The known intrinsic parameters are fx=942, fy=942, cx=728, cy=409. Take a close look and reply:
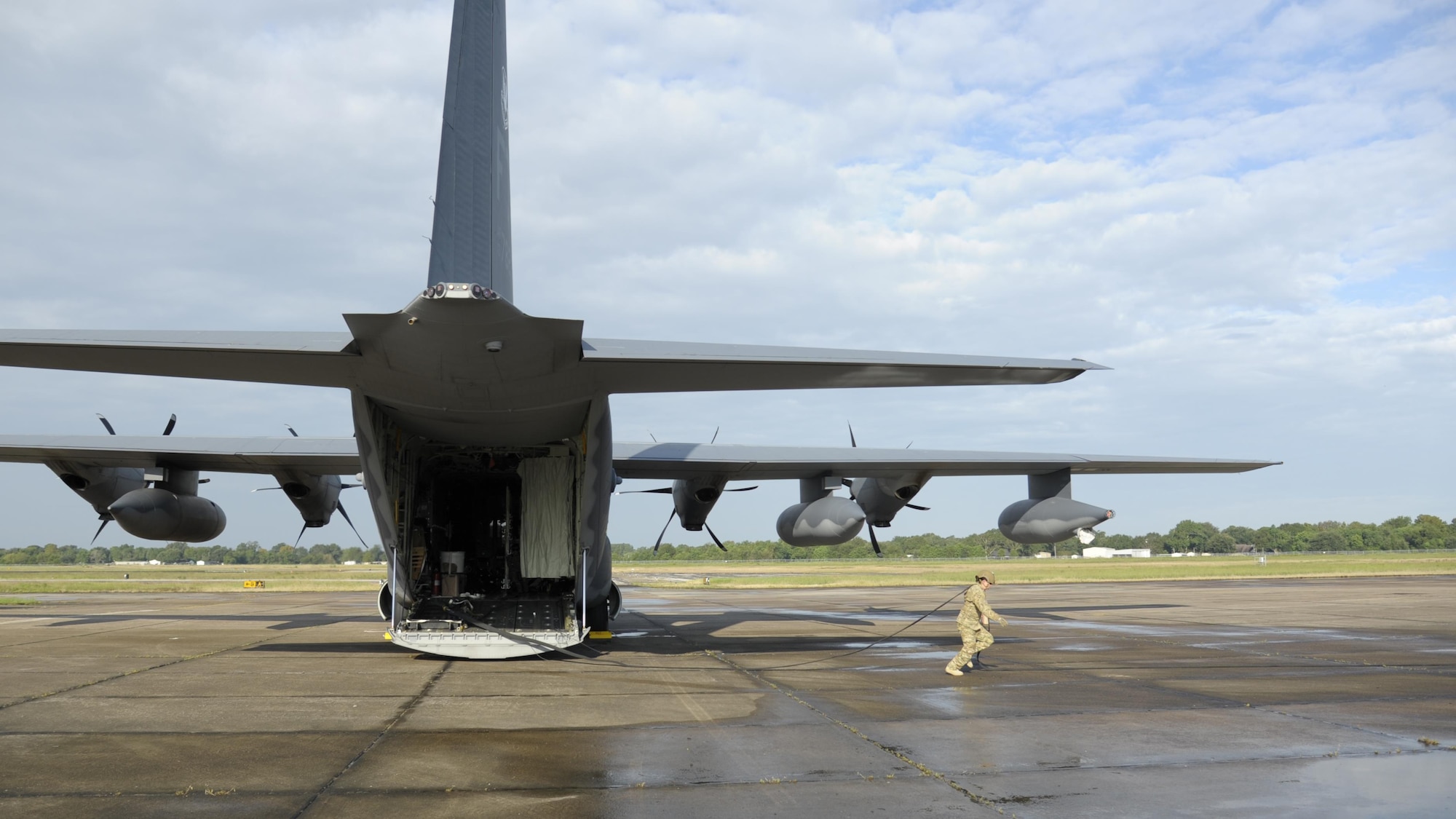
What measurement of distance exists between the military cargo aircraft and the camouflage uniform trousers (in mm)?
3003

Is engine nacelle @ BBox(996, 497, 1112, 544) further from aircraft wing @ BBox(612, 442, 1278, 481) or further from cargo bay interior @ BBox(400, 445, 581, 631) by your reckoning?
cargo bay interior @ BBox(400, 445, 581, 631)

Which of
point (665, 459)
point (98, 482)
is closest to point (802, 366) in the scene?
point (665, 459)

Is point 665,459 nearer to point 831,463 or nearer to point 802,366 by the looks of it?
point 831,463

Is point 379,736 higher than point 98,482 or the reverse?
the reverse

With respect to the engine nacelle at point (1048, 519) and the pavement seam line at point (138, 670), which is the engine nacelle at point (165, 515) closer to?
the pavement seam line at point (138, 670)

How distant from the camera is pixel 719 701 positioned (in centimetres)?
830

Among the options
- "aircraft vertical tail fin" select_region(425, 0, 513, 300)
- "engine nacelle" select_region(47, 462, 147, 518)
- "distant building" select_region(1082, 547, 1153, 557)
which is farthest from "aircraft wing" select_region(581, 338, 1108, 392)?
"distant building" select_region(1082, 547, 1153, 557)

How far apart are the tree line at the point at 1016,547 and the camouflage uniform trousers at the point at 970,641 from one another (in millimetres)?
66267

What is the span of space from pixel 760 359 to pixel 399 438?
545cm

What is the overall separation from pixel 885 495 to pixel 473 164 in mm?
11125

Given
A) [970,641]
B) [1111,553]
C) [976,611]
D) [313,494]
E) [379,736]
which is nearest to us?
[379,736]

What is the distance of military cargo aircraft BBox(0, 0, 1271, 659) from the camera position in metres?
8.11

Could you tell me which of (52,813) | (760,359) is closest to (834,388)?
(760,359)

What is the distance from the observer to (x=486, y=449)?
40.4 ft
